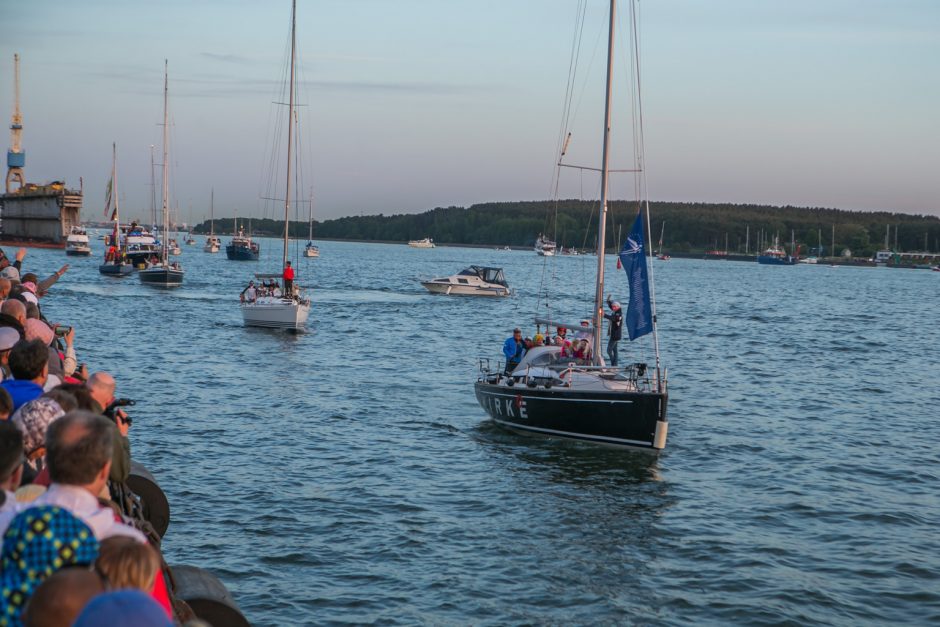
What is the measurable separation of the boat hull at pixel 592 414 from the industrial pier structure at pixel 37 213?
123516 millimetres

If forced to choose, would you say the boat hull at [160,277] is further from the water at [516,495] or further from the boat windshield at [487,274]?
the water at [516,495]

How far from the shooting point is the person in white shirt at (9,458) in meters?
5.30

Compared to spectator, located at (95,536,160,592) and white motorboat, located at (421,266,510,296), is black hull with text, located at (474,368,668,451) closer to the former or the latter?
spectator, located at (95,536,160,592)

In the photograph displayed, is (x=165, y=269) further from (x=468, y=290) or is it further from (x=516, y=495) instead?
(x=516, y=495)

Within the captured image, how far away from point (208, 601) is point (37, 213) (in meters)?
147

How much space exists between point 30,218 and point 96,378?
150 metres

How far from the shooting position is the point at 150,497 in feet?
35.4

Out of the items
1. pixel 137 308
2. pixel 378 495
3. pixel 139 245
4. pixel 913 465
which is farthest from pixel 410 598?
pixel 139 245

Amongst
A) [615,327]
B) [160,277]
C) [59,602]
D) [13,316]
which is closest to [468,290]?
[160,277]

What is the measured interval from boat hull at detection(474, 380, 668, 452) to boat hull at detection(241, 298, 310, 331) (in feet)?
79.8

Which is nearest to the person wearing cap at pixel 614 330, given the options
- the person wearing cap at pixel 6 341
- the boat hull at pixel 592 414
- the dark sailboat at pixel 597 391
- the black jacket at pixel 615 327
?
the black jacket at pixel 615 327

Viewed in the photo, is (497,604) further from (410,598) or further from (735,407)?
(735,407)

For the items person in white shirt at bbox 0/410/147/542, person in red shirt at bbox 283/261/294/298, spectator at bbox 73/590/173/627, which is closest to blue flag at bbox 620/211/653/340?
person in white shirt at bbox 0/410/147/542

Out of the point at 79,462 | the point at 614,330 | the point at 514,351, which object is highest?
the point at 79,462
